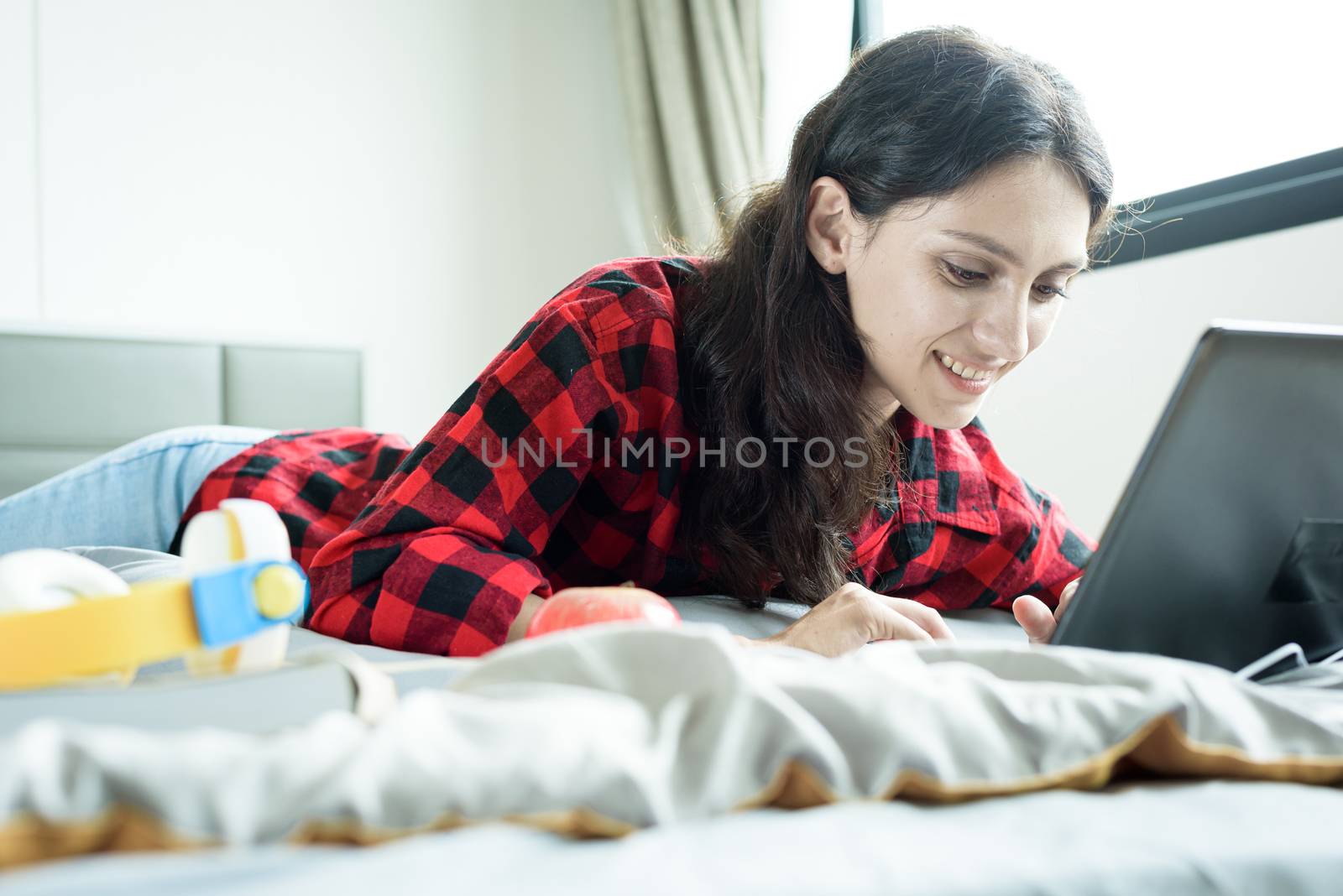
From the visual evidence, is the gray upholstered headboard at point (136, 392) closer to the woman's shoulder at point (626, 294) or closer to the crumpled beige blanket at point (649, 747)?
the woman's shoulder at point (626, 294)

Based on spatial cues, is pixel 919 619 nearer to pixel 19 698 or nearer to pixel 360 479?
pixel 19 698

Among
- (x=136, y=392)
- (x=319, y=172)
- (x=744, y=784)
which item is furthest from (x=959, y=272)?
(x=319, y=172)

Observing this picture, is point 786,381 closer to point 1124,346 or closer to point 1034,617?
point 1034,617

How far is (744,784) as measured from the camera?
1.27 feet

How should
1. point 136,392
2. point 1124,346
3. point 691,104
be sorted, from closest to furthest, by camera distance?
point 1124,346 < point 136,392 < point 691,104

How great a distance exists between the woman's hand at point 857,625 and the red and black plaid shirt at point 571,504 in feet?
0.76

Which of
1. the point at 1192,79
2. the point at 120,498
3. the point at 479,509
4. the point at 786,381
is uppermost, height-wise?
the point at 1192,79

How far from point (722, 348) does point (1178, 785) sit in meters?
0.73

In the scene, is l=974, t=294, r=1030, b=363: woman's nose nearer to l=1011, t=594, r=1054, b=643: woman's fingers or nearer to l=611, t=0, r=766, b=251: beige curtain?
l=1011, t=594, r=1054, b=643: woman's fingers

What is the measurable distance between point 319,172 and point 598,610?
2589 mm

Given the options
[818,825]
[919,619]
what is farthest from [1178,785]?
[919,619]

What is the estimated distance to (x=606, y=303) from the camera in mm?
1071

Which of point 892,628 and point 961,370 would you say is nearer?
point 892,628

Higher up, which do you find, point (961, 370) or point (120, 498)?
point (961, 370)
